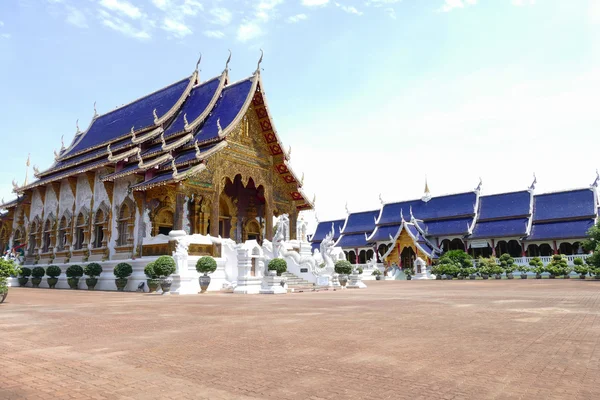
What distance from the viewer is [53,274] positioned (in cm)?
2138

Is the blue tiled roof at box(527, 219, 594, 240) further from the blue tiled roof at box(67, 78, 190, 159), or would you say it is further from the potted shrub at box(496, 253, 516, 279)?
the blue tiled roof at box(67, 78, 190, 159)

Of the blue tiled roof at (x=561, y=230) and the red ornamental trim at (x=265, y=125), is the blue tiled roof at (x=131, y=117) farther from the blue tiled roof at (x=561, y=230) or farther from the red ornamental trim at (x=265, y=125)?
the blue tiled roof at (x=561, y=230)

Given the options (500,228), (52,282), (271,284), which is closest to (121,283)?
(52,282)

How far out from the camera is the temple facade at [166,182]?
18.5 meters

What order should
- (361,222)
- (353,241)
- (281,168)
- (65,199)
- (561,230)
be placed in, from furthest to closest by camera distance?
(361,222), (353,241), (561,230), (65,199), (281,168)

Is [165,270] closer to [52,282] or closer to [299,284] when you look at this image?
[299,284]

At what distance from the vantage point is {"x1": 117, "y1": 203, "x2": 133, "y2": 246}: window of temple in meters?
19.3

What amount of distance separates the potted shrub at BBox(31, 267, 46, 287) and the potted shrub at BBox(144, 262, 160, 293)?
9301 millimetres

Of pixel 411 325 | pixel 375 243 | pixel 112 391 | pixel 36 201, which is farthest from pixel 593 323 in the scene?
pixel 375 243

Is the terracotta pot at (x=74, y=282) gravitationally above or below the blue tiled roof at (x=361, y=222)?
below

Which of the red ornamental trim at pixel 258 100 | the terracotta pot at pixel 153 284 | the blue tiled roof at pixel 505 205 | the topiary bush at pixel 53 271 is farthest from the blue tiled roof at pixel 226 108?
the blue tiled roof at pixel 505 205

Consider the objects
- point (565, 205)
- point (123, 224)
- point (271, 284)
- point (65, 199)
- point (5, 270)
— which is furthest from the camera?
point (565, 205)

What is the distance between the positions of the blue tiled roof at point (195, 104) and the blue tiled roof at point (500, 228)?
82.8 feet

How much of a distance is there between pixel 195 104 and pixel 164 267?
34.5 feet
